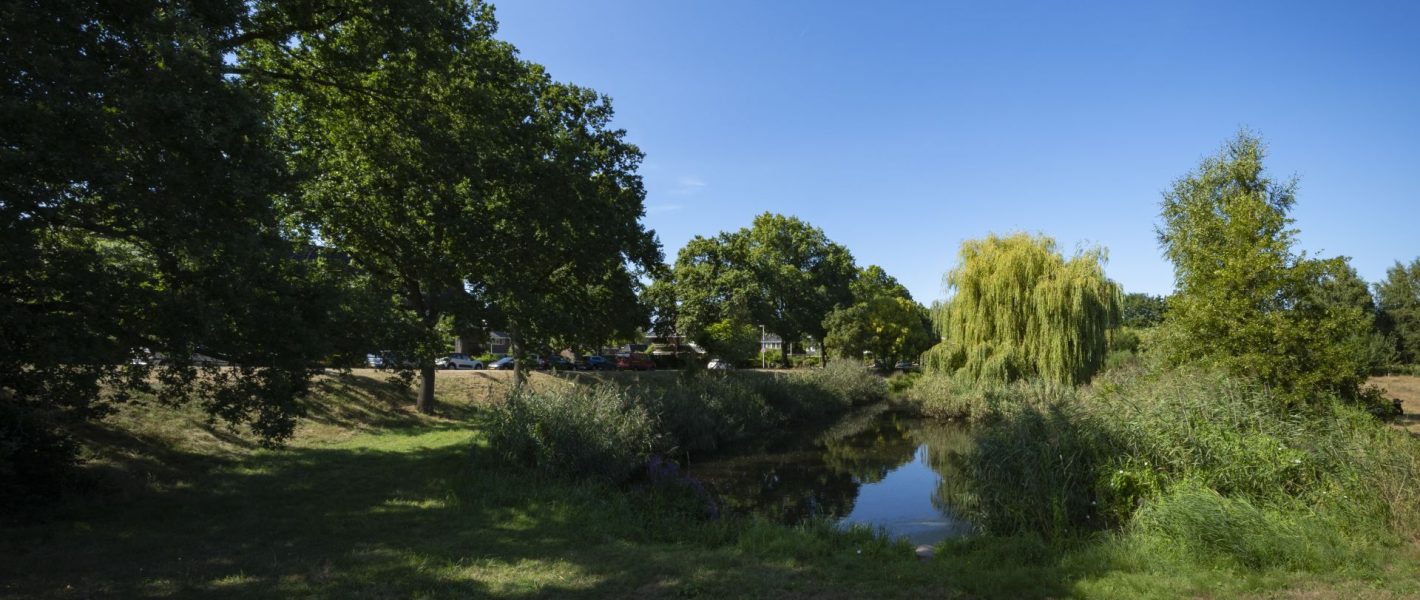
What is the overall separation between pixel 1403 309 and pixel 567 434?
203 ft

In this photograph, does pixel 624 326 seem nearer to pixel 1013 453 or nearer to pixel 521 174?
pixel 521 174

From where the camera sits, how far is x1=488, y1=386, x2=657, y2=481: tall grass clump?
13.1 m

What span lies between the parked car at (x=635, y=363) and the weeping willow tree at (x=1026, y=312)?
22.9 m

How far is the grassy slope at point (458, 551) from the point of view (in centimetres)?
630

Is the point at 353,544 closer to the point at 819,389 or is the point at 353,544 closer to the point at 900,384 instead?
the point at 819,389

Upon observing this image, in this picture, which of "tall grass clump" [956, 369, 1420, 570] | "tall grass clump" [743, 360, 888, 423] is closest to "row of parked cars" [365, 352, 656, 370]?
"tall grass clump" [743, 360, 888, 423]

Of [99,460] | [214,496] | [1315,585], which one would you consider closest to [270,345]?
[214,496]

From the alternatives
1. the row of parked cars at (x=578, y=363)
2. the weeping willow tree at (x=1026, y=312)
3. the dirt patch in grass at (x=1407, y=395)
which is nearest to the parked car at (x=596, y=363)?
the row of parked cars at (x=578, y=363)

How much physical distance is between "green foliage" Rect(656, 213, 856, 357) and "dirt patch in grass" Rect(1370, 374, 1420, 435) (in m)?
27.9

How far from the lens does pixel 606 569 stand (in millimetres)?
7035

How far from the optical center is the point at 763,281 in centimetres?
4881

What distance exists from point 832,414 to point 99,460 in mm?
25644

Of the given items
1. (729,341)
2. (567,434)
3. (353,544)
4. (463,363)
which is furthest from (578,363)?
(353,544)

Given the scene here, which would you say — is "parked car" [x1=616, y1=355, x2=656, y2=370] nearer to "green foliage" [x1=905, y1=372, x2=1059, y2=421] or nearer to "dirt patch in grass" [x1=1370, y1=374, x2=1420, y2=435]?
"green foliage" [x1=905, y1=372, x2=1059, y2=421]
